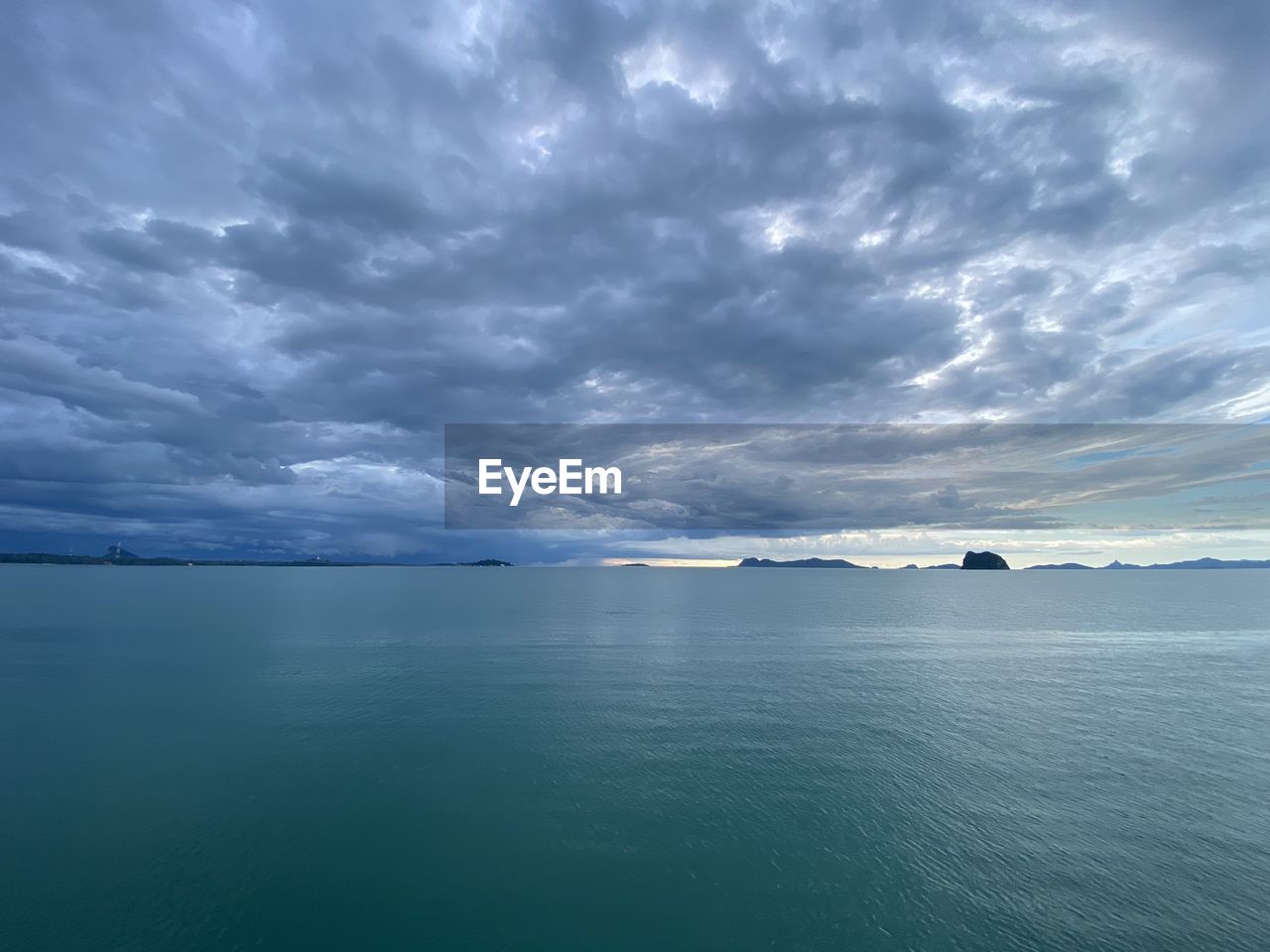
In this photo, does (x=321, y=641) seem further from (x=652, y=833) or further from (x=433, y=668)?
(x=652, y=833)

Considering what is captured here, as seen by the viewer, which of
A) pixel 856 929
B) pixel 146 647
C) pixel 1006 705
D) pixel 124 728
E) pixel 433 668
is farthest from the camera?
pixel 146 647

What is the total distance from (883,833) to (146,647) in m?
96.3

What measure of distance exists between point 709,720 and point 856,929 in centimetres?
2587

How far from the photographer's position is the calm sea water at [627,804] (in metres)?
24.4

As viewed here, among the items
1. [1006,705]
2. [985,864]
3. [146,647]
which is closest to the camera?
[985,864]

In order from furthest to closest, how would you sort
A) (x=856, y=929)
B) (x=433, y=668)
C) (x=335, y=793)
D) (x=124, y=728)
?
1. (x=433, y=668)
2. (x=124, y=728)
3. (x=335, y=793)
4. (x=856, y=929)

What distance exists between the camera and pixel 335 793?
1399 inches

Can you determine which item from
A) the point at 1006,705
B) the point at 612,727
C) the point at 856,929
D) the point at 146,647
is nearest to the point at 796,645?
the point at 1006,705

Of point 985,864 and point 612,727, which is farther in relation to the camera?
point 612,727

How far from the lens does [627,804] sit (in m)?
34.1

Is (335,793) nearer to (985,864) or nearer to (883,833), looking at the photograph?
(883,833)

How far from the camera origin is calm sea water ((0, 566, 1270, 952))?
80.0 feet

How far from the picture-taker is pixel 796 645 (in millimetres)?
87625

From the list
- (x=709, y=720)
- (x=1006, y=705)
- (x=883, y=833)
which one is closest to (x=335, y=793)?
(x=709, y=720)
